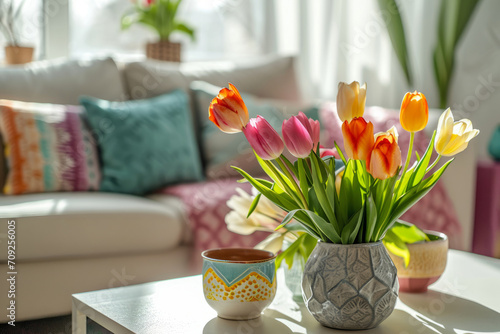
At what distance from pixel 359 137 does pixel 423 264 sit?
39cm

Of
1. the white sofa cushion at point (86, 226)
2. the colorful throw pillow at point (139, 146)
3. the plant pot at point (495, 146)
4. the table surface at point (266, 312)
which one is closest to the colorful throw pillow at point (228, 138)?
the colorful throw pillow at point (139, 146)

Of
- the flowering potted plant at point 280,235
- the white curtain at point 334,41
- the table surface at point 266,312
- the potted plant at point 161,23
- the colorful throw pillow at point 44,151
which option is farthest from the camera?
the potted plant at point 161,23

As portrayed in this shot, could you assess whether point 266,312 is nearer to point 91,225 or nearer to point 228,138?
point 91,225

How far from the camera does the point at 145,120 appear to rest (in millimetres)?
2285

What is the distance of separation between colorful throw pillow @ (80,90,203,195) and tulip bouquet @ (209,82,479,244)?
4.26 ft

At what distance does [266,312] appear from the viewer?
1035mm

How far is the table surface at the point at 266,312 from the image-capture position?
95cm

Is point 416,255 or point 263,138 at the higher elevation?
point 263,138

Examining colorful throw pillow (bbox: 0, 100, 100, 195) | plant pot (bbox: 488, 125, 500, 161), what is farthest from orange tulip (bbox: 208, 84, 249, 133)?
plant pot (bbox: 488, 125, 500, 161)

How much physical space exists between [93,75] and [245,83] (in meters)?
0.67

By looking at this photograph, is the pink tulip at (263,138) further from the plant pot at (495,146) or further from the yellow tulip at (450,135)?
the plant pot at (495,146)

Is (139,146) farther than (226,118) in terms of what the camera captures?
Yes

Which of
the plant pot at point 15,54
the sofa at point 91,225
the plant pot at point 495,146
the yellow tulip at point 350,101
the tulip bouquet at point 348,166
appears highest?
the plant pot at point 15,54

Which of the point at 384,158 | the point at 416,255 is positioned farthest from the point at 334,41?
the point at 384,158
